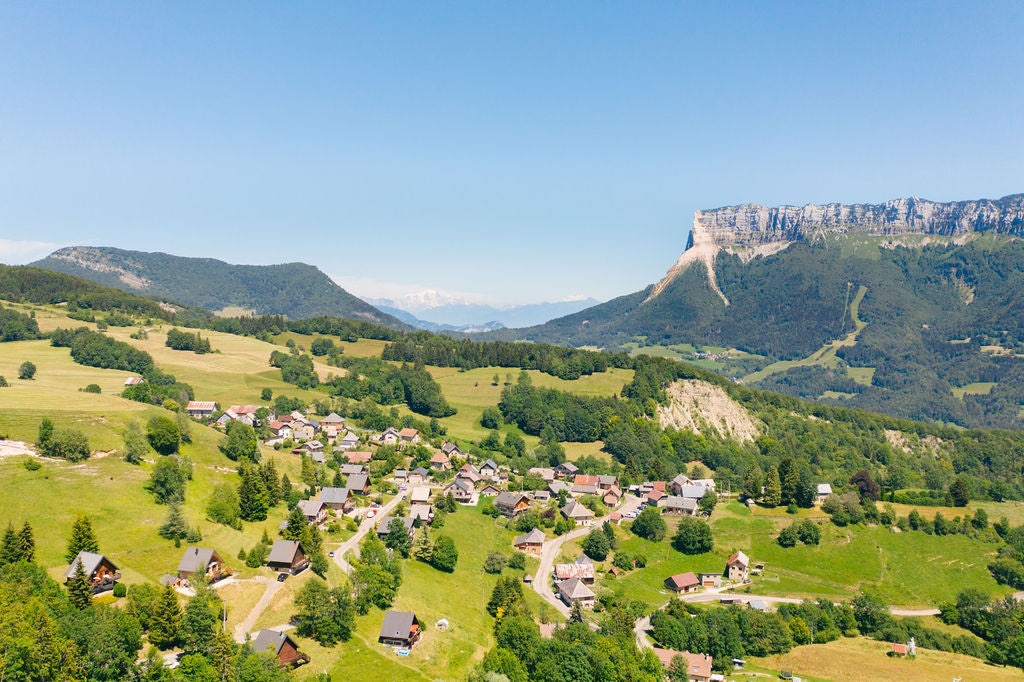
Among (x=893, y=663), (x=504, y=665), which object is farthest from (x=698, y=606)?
(x=504, y=665)

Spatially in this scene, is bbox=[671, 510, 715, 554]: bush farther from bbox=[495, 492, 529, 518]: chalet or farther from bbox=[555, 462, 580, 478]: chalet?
bbox=[555, 462, 580, 478]: chalet

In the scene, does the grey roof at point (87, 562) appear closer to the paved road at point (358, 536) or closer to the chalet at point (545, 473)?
the paved road at point (358, 536)

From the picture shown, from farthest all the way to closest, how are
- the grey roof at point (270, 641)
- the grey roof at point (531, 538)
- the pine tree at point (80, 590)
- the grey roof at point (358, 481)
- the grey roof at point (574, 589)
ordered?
the grey roof at point (358, 481), the grey roof at point (531, 538), the grey roof at point (574, 589), the grey roof at point (270, 641), the pine tree at point (80, 590)

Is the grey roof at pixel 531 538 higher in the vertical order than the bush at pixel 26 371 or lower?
lower

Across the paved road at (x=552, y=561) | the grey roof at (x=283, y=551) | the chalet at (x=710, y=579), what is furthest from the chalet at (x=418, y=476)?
the chalet at (x=710, y=579)

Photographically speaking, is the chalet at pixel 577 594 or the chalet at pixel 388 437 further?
the chalet at pixel 388 437

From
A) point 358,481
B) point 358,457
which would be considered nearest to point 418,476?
point 358,457

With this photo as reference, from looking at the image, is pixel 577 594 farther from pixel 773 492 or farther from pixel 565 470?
pixel 773 492
